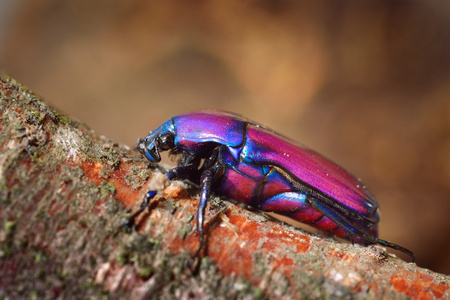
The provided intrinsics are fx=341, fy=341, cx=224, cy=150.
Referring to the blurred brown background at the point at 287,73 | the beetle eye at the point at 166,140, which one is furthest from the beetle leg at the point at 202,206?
the blurred brown background at the point at 287,73

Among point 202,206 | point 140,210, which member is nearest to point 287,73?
point 202,206

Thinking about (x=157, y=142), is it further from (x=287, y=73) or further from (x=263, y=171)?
(x=287, y=73)

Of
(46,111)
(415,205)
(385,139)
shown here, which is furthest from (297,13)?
(46,111)

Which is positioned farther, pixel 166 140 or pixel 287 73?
pixel 287 73

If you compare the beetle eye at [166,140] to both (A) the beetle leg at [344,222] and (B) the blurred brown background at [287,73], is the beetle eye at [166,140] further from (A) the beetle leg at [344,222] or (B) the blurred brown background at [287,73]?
(B) the blurred brown background at [287,73]

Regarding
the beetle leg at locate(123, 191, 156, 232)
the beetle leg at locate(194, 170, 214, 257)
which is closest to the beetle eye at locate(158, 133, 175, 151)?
the beetle leg at locate(194, 170, 214, 257)

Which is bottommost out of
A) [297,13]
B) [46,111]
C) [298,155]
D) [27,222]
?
[27,222]

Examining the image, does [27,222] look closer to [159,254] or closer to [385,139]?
[159,254]
